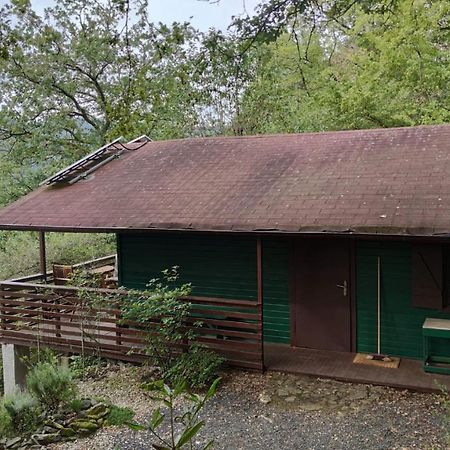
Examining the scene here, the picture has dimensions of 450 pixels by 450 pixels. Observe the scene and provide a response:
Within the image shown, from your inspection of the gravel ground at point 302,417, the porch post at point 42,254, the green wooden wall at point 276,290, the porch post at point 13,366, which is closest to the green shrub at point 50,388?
the gravel ground at point 302,417

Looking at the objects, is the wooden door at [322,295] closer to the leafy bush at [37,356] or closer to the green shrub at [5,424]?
the leafy bush at [37,356]

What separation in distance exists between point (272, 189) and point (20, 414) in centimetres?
453

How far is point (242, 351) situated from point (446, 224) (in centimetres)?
316

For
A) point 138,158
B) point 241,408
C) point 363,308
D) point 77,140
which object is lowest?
point 241,408

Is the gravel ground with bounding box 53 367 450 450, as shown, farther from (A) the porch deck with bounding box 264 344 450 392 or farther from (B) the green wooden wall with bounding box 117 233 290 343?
(B) the green wooden wall with bounding box 117 233 290 343

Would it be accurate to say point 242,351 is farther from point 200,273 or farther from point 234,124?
point 234,124

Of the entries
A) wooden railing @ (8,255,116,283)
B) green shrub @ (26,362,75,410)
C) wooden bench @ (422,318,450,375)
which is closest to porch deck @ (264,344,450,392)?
wooden bench @ (422,318,450,375)

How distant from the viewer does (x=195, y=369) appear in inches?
260

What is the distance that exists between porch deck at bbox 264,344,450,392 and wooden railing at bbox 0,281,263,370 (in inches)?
17.5

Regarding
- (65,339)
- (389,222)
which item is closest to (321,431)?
(389,222)

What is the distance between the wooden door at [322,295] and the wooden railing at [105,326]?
782mm

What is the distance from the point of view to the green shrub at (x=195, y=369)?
6.43 meters

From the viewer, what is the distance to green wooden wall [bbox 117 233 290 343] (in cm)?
795

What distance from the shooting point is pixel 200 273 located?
27.9 ft
